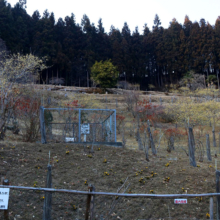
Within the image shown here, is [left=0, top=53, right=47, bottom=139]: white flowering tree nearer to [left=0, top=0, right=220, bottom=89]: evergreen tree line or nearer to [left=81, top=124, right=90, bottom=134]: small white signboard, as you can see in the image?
[left=81, top=124, right=90, bottom=134]: small white signboard

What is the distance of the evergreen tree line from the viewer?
45.4 m

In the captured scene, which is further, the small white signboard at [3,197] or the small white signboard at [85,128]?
the small white signboard at [85,128]

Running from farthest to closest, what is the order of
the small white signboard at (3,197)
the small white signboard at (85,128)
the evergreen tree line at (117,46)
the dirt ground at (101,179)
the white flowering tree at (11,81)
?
the evergreen tree line at (117,46) < the small white signboard at (85,128) < the white flowering tree at (11,81) < the dirt ground at (101,179) < the small white signboard at (3,197)

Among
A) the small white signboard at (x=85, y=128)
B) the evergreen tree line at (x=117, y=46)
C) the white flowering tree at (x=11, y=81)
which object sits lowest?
the small white signboard at (x=85, y=128)

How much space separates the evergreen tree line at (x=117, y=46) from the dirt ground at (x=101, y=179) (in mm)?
37790

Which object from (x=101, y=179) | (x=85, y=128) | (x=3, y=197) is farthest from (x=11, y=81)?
(x=3, y=197)

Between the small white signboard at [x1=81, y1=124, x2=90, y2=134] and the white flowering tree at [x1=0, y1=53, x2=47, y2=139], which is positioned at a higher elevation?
the white flowering tree at [x1=0, y1=53, x2=47, y2=139]

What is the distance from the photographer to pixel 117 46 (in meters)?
54.4

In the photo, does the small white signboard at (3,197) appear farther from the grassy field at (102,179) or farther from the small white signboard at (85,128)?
the small white signboard at (85,128)

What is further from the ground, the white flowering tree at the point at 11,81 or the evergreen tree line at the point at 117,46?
the evergreen tree line at the point at 117,46

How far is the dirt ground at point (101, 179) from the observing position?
5176 mm

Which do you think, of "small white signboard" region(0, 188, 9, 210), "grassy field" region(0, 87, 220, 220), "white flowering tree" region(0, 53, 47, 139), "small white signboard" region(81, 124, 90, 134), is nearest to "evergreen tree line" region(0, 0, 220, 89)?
"white flowering tree" region(0, 53, 47, 139)

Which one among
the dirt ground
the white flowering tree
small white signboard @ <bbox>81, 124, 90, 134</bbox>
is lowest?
the dirt ground

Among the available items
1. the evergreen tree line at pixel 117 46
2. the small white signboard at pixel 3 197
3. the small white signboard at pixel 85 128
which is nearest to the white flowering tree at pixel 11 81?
the small white signboard at pixel 85 128
